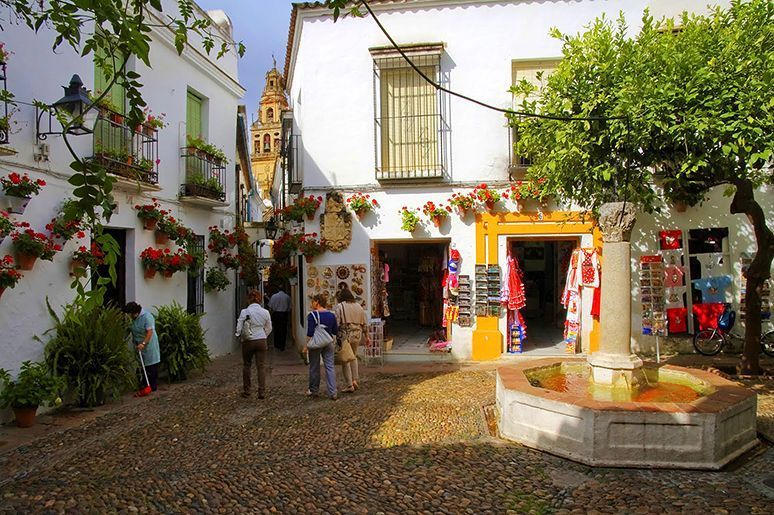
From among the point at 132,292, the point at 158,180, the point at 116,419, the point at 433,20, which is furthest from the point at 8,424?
the point at 433,20

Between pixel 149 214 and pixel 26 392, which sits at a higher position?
pixel 149 214

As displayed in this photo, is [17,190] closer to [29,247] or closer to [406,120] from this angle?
[29,247]

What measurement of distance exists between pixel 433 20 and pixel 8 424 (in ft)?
31.9

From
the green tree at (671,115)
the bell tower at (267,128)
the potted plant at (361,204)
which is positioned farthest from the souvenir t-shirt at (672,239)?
the bell tower at (267,128)

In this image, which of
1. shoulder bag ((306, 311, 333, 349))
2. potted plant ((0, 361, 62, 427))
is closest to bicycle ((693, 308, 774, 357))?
shoulder bag ((306, 311, 333, 349))

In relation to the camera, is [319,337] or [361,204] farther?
[361,204]

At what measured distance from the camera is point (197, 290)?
10.9m

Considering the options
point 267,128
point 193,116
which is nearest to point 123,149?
point 193,116

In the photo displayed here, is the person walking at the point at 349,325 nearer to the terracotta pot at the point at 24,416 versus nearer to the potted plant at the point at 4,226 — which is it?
the terracotta pot at the point at 24,416

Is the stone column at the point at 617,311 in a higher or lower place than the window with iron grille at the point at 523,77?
lower

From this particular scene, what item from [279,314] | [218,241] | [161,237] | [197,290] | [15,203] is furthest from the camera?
[279,314]

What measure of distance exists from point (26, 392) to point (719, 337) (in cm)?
1111

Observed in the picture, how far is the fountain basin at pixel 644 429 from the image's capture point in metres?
4.81

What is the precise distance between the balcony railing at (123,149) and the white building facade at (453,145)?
303 cm
